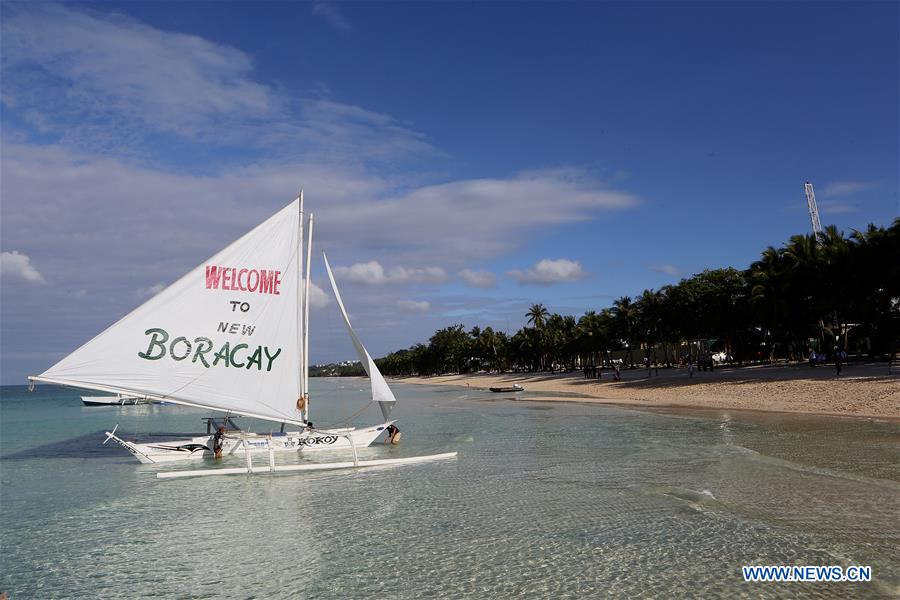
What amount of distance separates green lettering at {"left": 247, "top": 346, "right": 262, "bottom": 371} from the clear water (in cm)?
361

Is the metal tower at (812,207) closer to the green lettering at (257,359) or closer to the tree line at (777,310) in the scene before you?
the tree line at (777,310)

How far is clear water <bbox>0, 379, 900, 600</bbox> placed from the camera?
10117 mm

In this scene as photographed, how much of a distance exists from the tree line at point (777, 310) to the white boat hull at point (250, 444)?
3708cm

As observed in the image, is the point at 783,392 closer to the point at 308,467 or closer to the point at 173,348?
the point at 308,467

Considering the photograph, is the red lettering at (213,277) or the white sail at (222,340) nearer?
the white sail at (222,340)

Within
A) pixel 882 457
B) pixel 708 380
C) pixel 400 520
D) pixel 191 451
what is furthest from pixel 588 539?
pixel 708 380

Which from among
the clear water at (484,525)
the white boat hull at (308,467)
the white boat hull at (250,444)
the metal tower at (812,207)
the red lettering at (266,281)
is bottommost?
the clear water at (484,525)

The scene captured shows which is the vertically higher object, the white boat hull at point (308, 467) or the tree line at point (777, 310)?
the tree line at point (777, 310)

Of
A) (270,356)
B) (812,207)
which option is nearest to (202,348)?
(270,356)

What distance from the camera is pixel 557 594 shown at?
30.9 ft

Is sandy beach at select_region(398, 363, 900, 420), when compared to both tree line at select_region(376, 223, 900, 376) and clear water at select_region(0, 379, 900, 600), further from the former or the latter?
clear water at select_region(0, 379, 900, 600)

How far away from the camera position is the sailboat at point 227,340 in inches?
663

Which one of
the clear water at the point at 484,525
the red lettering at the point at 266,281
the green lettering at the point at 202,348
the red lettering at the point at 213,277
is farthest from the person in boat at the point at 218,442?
the red lettering at the point at 213,277

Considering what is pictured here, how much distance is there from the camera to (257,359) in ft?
60.6
